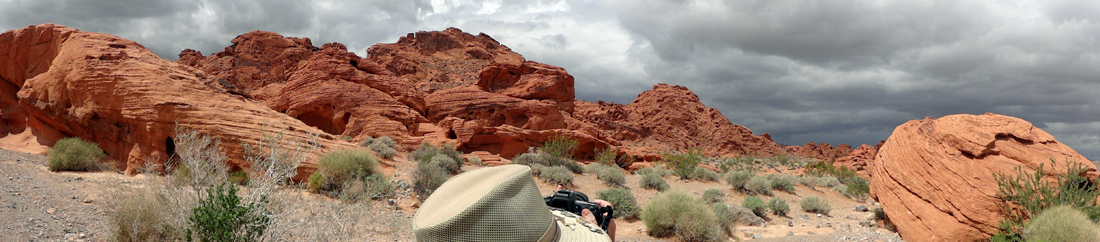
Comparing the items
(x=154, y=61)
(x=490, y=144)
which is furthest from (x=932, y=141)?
(x=490, y=144)

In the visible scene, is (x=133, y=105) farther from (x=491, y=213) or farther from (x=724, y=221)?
(x=491, y=213)

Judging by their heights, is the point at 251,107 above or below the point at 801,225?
above

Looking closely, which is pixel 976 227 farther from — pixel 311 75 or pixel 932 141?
pixel 311 75

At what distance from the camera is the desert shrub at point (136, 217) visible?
191 inches

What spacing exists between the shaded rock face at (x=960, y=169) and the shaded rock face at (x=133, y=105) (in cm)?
1137

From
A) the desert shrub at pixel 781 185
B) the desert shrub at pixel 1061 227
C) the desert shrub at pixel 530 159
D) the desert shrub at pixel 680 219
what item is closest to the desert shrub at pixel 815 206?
the desert shrub at pixel 781 185

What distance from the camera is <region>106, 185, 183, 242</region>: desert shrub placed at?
484 centimetres

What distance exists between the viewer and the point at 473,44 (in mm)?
73312

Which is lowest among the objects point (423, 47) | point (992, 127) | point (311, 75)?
point (992, 127)

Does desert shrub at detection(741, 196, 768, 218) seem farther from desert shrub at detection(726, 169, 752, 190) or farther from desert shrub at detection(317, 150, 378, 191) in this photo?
desert shrub at detection(317, 150, 378, 191)

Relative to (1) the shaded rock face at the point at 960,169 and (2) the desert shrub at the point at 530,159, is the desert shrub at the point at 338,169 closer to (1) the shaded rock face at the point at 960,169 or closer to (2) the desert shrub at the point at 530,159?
(2) the desert shrub at the point at 530,159

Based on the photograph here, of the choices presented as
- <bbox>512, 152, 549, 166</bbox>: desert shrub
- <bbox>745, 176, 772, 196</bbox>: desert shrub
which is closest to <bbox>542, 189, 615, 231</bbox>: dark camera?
<bbox>745, 176, 772, 196</bbox>: desert shrub

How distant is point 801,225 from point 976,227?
3.59 m

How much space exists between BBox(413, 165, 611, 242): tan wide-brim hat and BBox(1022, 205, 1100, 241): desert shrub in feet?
24.2
